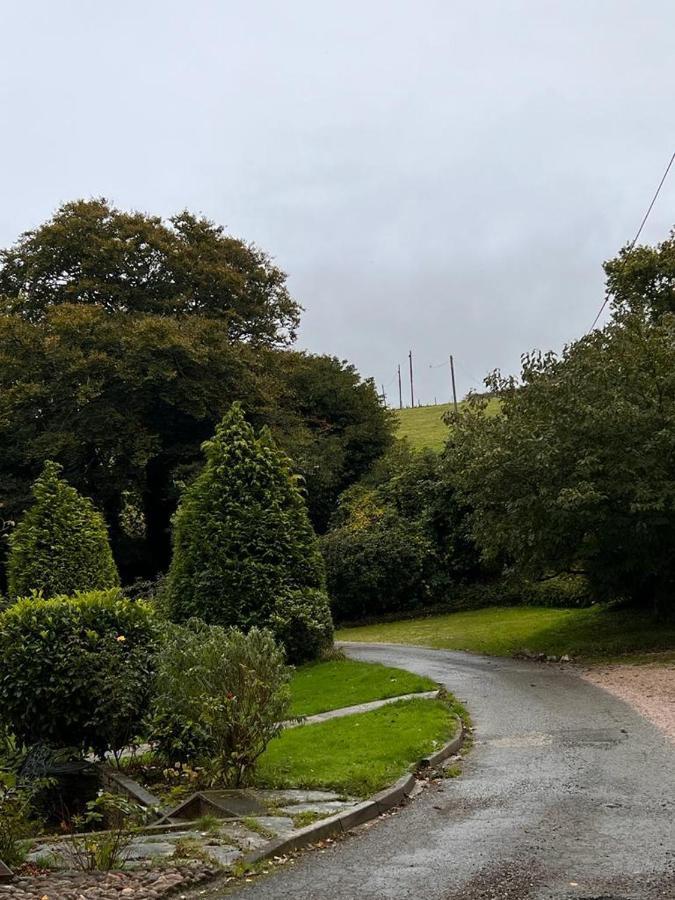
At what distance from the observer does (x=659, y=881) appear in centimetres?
507

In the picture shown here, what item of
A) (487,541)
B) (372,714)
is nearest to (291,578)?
(487,541)

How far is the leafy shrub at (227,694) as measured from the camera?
8.20m

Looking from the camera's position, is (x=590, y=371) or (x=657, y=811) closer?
(x=657, y=811)

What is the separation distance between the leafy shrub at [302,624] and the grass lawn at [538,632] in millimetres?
4992

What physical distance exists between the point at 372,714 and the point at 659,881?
732 centimetres

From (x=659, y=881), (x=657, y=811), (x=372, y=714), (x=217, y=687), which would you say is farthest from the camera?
(x=372, y=714)

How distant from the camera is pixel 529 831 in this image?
6406 millimetres

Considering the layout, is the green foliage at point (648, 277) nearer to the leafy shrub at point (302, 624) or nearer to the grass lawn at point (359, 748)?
the leafy shrub at point (302, 624)

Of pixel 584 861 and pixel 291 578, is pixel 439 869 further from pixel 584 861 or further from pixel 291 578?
pixel 291 578

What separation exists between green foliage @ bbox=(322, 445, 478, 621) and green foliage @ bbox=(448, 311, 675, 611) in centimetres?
1203

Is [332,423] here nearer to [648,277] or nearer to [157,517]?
[157,517]

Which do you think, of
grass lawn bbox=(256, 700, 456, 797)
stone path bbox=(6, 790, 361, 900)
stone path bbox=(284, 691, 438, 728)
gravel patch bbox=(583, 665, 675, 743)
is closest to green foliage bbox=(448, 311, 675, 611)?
gravel patch bbox=(583, 665, 675, 743)

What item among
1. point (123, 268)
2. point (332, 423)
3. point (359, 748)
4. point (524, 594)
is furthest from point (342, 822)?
point (332, 423)

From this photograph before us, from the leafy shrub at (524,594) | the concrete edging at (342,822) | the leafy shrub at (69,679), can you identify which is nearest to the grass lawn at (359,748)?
the concrete edging at (342,822)
